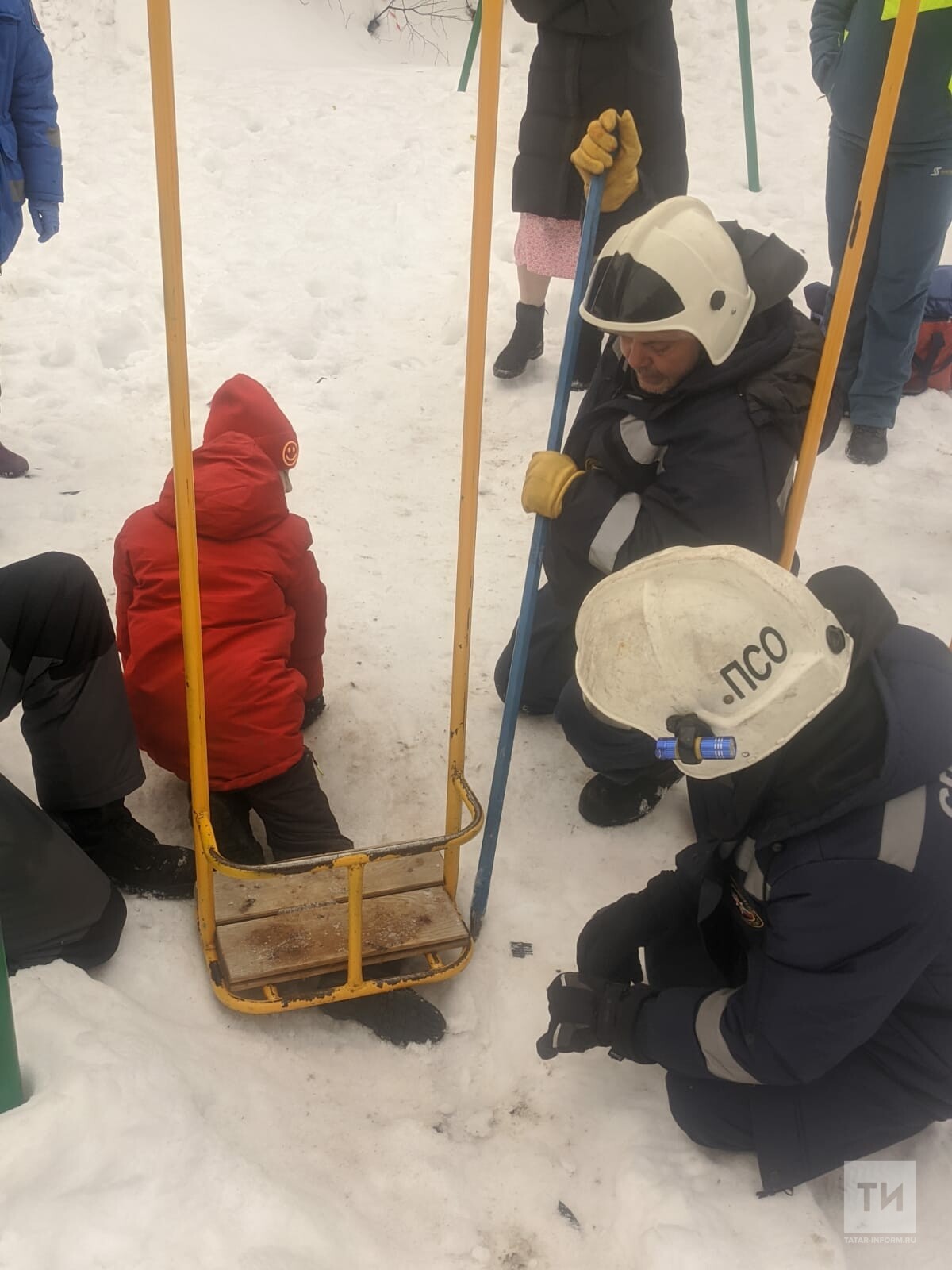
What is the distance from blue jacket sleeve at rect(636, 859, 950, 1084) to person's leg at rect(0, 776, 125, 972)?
116 centimetres

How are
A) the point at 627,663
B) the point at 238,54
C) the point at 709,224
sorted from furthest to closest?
the point at 238,54 → the point at 709,224 → the point at 627,663

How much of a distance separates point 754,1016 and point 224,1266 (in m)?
0.84

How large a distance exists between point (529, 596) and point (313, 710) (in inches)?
37.3

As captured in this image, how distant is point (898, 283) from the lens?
377cm

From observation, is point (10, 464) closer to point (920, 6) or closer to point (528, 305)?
point (528, 305)

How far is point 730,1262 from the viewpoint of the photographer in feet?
5.62

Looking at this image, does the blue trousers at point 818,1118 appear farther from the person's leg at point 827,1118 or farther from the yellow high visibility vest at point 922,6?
the yellow high visibility vest at point 922,6

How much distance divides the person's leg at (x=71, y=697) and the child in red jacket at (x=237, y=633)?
0.12 metres

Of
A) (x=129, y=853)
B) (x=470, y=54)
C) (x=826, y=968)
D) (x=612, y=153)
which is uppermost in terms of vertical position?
(x=612, y=153)

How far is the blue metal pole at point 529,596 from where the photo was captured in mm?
2041

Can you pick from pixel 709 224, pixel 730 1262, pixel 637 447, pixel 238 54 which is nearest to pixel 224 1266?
pixel 730 1262

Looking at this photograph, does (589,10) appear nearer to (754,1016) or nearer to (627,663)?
(627,663)

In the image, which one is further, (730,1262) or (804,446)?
(804,446)

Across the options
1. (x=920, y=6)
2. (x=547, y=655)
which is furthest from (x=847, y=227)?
(x=547, y=655)
